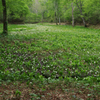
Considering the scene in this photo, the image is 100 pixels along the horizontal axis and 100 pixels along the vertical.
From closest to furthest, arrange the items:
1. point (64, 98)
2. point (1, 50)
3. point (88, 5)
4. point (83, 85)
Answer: point (64, 98)
point (83, 85)
point (1, 50)
point (88, 5)

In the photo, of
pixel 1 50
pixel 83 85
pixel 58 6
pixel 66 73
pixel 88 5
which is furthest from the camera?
pixel 58 6

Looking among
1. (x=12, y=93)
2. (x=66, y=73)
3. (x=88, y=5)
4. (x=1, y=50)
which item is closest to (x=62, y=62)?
(x=66, y=73)

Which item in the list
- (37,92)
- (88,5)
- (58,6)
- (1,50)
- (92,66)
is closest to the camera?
(37,92)

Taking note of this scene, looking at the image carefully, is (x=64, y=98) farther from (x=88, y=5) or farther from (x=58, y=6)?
(x=58, y=6)

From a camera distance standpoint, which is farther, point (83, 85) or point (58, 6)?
point (58, 6)

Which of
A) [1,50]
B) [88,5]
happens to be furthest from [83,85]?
[88,5]

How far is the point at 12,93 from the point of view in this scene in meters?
3.88

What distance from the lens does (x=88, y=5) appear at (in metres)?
30.5

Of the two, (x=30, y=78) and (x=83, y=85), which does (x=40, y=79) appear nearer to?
(x=30, y=78)

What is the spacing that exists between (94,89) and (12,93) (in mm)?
3626

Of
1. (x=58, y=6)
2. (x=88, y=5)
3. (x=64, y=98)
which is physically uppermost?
(x=58, y=6)

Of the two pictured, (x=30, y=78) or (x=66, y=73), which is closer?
(x=30, y=78)

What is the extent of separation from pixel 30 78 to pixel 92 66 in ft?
15.0

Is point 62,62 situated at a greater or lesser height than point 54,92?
greater
